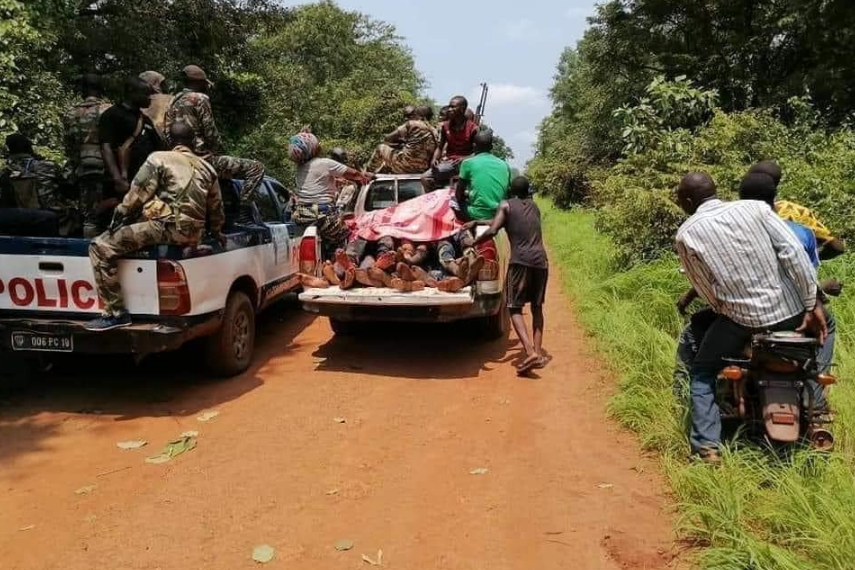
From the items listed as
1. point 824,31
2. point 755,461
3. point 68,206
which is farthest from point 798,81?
point 68,206

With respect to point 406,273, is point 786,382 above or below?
below

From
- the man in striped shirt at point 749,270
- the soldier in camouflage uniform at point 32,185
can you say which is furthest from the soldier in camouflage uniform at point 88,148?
the man in striped shirt at point 749,270

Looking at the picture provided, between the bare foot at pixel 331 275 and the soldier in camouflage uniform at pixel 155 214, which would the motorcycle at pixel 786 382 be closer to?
the bare foot at pixel 331 275

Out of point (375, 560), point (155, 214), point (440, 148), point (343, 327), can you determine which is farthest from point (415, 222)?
point (375, 560)

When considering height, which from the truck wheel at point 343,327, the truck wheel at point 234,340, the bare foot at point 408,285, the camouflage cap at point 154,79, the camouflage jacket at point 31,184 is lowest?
the truck wheel at point 343,327

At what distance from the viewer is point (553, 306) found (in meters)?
8.80

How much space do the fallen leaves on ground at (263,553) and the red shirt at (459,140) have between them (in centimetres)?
575

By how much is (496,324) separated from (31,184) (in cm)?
453

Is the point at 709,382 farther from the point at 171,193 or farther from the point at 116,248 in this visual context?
the point at 116,248

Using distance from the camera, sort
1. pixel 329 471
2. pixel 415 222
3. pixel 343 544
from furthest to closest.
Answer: pixel 415 222, pixel 329 471, pixel 343 544

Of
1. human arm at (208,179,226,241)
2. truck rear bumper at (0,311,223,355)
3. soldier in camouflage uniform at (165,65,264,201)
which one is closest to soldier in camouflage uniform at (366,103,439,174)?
soldier in camouflage uniform at (165,65,264,201)

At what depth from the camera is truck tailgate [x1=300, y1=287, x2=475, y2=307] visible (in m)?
5.62

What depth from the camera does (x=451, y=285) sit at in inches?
225

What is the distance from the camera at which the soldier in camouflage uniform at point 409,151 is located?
7.98 m
